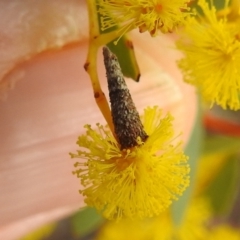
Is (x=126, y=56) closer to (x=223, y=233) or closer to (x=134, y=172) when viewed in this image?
(x=134, y=172)

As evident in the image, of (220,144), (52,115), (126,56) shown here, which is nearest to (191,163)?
(220,144)

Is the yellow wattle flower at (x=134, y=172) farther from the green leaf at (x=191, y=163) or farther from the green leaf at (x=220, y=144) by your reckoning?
the green leaf at (x=220, y=144)

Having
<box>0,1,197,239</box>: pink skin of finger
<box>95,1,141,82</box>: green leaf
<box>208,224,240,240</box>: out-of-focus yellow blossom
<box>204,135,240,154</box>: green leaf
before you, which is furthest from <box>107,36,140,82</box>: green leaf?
<box>208,224,240,240</box>: out-of-focus yellow blossom

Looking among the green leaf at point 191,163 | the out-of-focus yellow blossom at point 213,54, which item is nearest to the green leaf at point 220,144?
the green leaf at point 191,163

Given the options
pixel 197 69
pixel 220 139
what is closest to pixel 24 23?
pixel 197 69

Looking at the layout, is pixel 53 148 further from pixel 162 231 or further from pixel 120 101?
pixel 162 231

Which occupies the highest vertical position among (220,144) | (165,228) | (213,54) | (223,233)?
(213,54)
